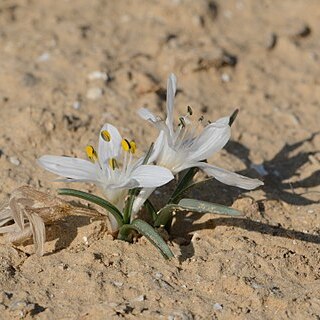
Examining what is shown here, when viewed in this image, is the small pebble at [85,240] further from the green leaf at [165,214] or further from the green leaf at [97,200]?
the green leaf at [165,214]

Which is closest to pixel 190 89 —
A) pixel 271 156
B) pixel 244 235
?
pixel 271 156

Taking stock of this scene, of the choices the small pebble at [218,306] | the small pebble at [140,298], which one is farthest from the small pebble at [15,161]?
the small pebble at [218,306]

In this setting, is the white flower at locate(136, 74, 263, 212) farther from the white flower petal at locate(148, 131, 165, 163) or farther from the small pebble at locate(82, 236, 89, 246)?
the small pebble at locate(82, 236, 89, 246)

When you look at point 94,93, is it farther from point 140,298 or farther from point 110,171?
point 140,298

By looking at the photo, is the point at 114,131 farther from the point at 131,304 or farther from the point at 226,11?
the point at 226,11

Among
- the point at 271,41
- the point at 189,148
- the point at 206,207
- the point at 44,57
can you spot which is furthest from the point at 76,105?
the point at 271,41

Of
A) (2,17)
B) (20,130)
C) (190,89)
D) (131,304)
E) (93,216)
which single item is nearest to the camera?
(131,304)
